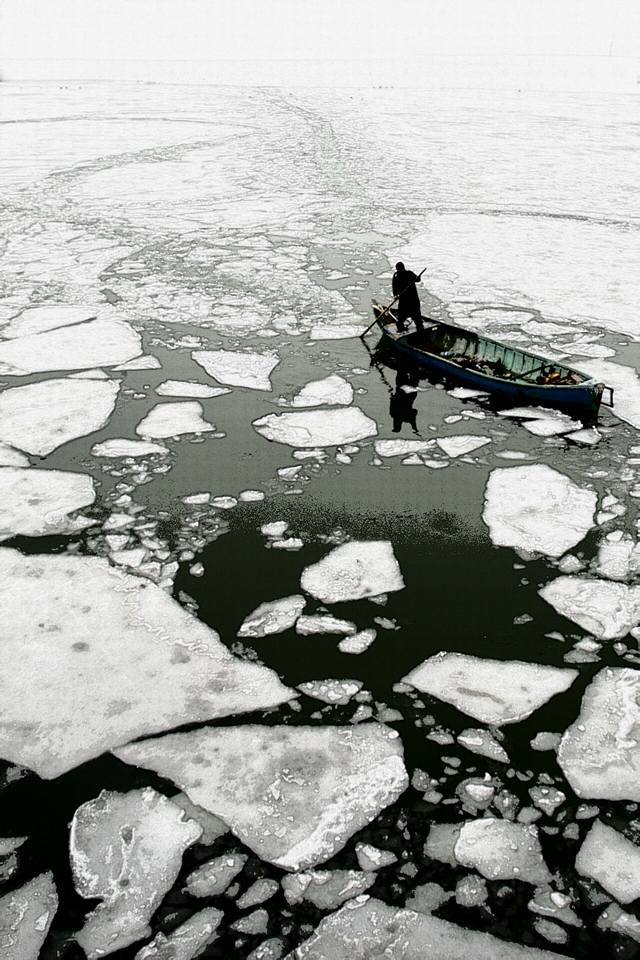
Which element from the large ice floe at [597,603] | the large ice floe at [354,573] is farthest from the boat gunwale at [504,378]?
the large ice floe at [354,573]

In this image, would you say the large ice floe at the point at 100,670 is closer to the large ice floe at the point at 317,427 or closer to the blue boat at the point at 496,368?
the large ice floe at the point at 317,427

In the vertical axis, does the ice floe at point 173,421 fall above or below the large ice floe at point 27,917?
above

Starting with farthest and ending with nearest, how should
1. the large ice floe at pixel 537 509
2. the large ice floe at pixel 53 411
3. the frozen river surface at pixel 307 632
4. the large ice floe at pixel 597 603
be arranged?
the large ice floe at pixel 53 411 → the large ice floe at pixel 537 509 → the large ice floe at pixel 597 603 → the frozen river surface at pixel 307 632

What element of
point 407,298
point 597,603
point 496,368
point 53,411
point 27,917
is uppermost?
point 407,298

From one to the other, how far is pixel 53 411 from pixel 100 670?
270 cm

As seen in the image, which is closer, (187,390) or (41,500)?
(41,500)

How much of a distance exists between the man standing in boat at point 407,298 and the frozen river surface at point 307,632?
46 centimetres

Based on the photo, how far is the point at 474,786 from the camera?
8.08ft

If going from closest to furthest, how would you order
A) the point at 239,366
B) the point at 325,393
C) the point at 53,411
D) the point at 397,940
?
the point at 397,940
the point at 53,411
the point at 325,393
the point at 239,366

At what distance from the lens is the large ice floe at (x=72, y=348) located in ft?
18.9

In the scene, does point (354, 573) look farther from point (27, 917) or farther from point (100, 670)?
point (27, 917)

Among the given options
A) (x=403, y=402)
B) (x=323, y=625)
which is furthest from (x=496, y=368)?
(x=323, y=625)

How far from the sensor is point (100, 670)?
9.48 feet

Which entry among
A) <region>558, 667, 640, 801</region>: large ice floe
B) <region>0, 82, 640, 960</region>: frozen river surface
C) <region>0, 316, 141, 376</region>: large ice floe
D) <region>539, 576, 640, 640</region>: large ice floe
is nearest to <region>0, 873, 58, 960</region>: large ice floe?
<region>0, 82, 640, 960</region>: frozen river surface
